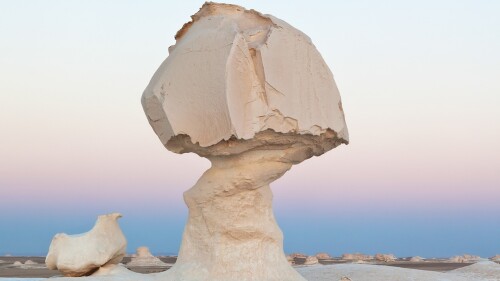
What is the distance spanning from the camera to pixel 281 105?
10859 millimetres

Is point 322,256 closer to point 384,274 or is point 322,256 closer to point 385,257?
point 385,257

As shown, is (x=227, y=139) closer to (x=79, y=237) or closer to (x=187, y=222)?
(x=187, y=222)

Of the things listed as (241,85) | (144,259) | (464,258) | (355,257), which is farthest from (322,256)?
(241,85)

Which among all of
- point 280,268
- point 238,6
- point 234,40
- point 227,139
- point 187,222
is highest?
point 238,6

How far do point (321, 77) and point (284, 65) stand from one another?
912 mm

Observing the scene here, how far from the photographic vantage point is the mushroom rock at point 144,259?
83.0 feet

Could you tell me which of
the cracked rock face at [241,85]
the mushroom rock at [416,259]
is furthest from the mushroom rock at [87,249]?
the mushroom rock at [416,259]

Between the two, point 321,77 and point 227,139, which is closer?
point 227,139

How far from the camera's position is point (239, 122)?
34.7ft

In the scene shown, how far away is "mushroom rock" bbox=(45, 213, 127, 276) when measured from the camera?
1170 centimetres

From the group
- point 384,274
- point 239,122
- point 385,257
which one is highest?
point 239,122

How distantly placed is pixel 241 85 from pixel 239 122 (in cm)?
64

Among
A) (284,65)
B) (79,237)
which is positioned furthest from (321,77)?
(79,237)

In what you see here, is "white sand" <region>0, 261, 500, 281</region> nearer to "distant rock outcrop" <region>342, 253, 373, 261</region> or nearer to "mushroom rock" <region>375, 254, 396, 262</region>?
"mushroom rock" <region>375, 254, 396, 262</region>
